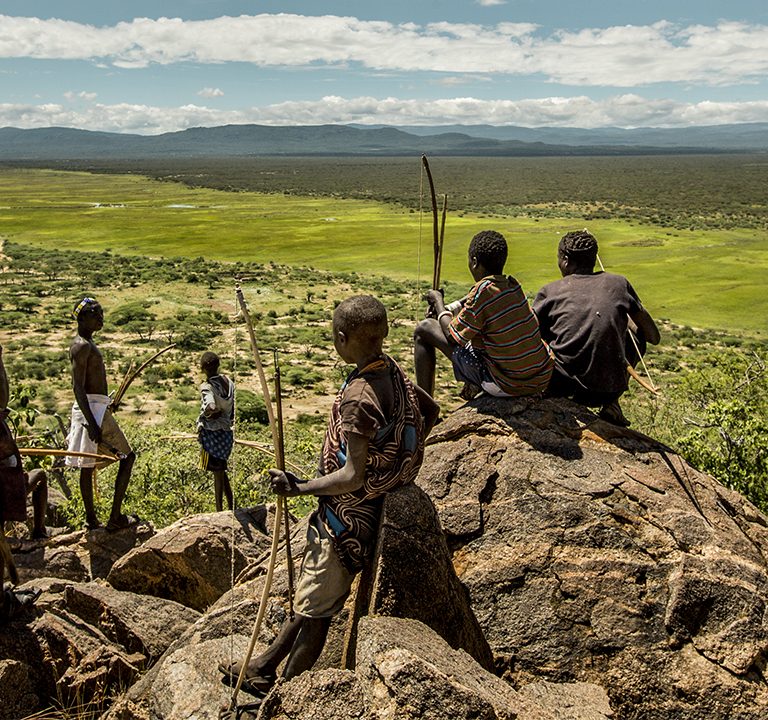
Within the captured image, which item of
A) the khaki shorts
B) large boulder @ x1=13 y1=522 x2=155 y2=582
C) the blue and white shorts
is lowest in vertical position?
large boulder @ x1=13 y1=522 x2=155 y2=582

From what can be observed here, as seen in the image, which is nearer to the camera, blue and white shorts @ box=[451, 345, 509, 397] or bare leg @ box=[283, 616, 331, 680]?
bare leg @ box=[283, 616, 331, 680]

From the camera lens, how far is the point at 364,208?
116750mm

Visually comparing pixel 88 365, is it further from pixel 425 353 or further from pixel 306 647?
pixel 306 647

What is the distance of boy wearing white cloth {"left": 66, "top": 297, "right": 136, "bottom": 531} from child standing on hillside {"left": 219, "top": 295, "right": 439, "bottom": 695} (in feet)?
14.3

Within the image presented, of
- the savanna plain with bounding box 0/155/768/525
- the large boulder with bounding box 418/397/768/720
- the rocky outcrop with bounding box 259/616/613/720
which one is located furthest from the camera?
the savanna plain with bounding box 0/155/768/525

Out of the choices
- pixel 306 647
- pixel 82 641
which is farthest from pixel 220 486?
pixel 306 647

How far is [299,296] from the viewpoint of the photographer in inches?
2015

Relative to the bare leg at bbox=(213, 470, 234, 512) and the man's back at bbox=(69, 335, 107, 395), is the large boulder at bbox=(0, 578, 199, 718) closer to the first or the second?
the man's back at bbox=(69, 335, 107, 395)

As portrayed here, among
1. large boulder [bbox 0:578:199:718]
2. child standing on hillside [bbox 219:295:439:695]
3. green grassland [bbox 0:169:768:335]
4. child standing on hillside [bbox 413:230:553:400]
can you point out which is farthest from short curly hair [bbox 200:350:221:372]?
green grassland [bbox 0:169:768:335]

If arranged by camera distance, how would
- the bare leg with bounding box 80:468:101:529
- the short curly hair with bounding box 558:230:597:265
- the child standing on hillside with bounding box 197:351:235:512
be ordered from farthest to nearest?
the child standing on hillside with bounding box 197:351:235:512 < the bare leg with bounding box 80:468:101:529 < the short curly hair with bounding box 558:230:597:265

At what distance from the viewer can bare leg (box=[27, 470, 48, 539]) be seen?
330 inches

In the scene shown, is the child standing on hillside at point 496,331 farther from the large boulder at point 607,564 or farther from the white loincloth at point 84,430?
the white loincloth at point 84,430

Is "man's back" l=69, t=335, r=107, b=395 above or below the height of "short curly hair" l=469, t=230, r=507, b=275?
below

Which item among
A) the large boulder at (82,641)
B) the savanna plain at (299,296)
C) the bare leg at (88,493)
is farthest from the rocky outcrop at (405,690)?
the bare leg at (88,493)
